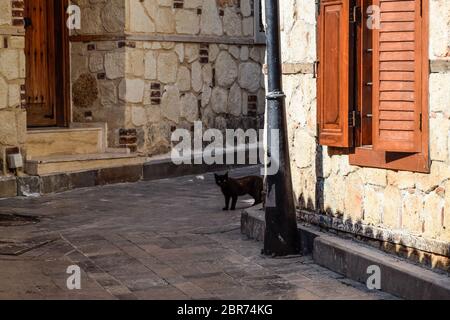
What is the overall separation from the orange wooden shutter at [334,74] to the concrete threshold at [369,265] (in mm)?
823

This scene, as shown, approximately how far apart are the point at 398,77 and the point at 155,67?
686 cm

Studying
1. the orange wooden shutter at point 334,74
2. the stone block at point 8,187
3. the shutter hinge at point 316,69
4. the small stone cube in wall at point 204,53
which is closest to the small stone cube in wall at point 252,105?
the small stone cube in wall at point 204,53

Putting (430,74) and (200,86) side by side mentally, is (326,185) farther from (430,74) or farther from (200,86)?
(200,86)

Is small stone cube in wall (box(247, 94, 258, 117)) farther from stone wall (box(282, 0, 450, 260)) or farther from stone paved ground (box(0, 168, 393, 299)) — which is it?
stone wall (box(282, 0, 450, 260))

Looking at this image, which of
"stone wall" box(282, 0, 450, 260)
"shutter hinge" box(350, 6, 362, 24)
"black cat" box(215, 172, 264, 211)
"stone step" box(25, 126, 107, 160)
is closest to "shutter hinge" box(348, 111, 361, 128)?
"stone wall" box(282, 0, 450, 260)

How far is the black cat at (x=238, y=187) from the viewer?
10.9 m

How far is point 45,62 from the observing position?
1362cm

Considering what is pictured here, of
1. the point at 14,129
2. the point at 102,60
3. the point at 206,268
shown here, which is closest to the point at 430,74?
the point at 206,268

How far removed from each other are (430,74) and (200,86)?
304 inches

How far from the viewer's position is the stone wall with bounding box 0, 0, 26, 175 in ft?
38.9

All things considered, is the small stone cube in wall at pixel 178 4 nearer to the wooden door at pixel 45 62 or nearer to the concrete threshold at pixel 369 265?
the wooden door at pixel 45 62

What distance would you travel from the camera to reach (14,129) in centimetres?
1202

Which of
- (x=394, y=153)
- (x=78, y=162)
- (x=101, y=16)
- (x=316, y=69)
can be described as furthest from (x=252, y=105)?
(x=394, y=153)
